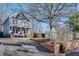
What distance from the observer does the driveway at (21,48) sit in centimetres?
414

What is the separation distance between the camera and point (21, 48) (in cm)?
418

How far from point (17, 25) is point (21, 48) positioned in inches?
11.7

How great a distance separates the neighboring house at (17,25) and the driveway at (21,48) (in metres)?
0.08

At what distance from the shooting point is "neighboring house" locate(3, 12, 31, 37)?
13.6 ft

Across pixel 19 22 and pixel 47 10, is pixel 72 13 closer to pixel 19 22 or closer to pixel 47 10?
pixel 47 10

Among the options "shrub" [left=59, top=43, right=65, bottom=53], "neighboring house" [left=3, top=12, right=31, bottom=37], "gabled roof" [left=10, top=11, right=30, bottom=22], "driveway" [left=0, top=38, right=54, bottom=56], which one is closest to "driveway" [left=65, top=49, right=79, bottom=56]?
"shrub" [left=59, top=43, right=65, bottom=53]

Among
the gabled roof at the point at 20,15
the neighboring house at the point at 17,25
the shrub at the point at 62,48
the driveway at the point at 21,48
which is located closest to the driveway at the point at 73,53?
the shrub at the point at 62,48

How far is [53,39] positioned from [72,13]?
16.1 inches

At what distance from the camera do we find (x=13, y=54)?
4.14 m

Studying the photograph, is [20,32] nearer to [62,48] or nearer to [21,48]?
[21,48]

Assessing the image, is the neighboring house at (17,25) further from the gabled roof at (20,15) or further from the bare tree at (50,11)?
the bare tree at (50,11)

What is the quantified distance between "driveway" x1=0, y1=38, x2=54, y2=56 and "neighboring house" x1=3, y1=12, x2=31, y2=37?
0.08m

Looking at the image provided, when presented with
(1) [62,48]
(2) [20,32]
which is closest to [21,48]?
(2) [20,32]

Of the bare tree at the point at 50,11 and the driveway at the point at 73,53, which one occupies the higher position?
the bare tree at the point at 50,11
